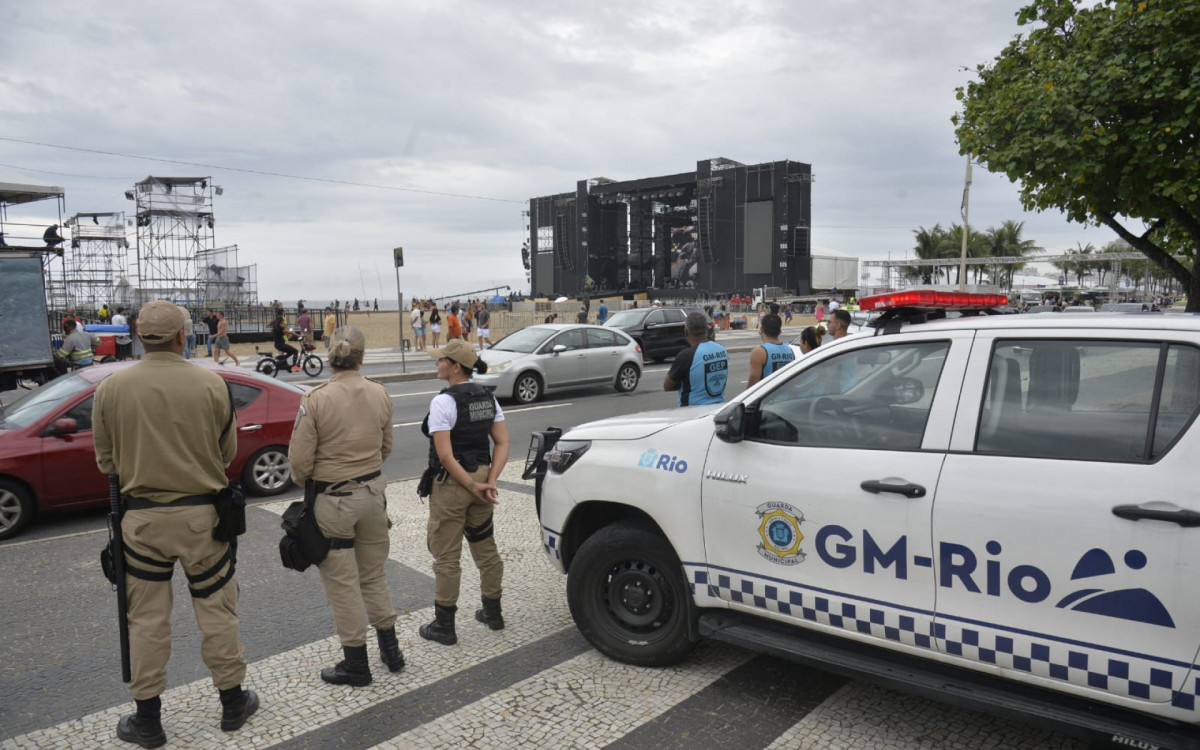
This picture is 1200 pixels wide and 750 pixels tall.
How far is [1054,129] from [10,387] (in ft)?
54.5

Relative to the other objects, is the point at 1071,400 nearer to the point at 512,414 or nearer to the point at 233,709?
the point at 233,709

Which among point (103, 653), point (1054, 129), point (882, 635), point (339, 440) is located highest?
point (1054, 129)

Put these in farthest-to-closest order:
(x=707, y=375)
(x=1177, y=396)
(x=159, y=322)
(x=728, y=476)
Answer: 1. (x=707, y=375)
2. (x=728, y=476)
3. (x=159, y=322)
4. (x=1177, y=396)

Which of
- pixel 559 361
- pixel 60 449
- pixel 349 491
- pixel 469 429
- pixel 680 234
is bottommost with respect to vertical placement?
pixel 60 449

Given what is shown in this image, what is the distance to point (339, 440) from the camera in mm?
3795

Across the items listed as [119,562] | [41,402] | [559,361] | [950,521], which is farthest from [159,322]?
[559,361]

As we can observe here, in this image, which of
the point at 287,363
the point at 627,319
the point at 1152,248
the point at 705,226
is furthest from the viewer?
the point at 705,226

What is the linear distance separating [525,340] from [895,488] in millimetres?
12546

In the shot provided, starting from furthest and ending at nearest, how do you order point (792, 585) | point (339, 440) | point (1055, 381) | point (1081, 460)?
1. point (339, 440)
2. point (792, 585)
3. point (1055, 381)
4. point (1081, 460)

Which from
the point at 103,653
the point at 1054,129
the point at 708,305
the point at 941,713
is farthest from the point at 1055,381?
the point at 708,305

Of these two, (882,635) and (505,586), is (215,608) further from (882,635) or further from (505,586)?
(882,635)

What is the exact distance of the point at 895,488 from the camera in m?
3.07

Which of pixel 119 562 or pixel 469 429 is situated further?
pixel 469 429

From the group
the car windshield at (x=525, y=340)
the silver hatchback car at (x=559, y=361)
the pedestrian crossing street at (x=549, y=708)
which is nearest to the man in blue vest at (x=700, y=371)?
the pedestrian crossing street at (x=549, y=708)
